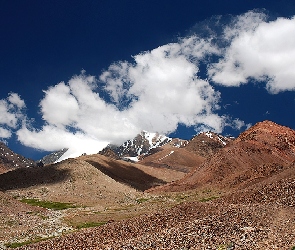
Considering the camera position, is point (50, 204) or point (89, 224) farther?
point (50, 204)

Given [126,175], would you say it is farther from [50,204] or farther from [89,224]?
[89,224]

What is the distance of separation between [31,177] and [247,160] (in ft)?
256

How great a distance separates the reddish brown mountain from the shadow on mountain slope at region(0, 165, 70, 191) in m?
37.7

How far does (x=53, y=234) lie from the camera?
47.6 metres

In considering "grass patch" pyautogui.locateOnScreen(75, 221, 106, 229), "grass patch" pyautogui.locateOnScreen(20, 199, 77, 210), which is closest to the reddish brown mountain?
"grass patch" pyautogui.locateOnScreen(20, 199, 77, 210)

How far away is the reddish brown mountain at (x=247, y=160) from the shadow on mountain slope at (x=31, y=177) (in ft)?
124

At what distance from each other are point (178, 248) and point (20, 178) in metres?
106

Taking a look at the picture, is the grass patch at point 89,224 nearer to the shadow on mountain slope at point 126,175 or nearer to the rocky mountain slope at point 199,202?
the rocky mountain slope at point 199,202

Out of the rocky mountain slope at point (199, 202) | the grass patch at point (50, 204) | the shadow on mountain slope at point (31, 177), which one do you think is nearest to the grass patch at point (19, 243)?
the rocky mountain slope at point (199, 202)

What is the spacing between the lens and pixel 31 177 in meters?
120

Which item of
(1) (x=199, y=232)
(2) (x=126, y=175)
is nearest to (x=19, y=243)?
(1) (x=199, y=232)

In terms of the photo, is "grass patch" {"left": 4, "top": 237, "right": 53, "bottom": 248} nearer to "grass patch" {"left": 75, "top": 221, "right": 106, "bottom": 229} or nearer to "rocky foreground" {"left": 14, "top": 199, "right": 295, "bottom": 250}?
"rocky foreground" {"left": 14, "top": 199, "right": 295, "bottom": 250}

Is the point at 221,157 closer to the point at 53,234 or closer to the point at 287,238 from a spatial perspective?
the point at 53,234

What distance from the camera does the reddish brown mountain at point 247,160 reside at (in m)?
104
